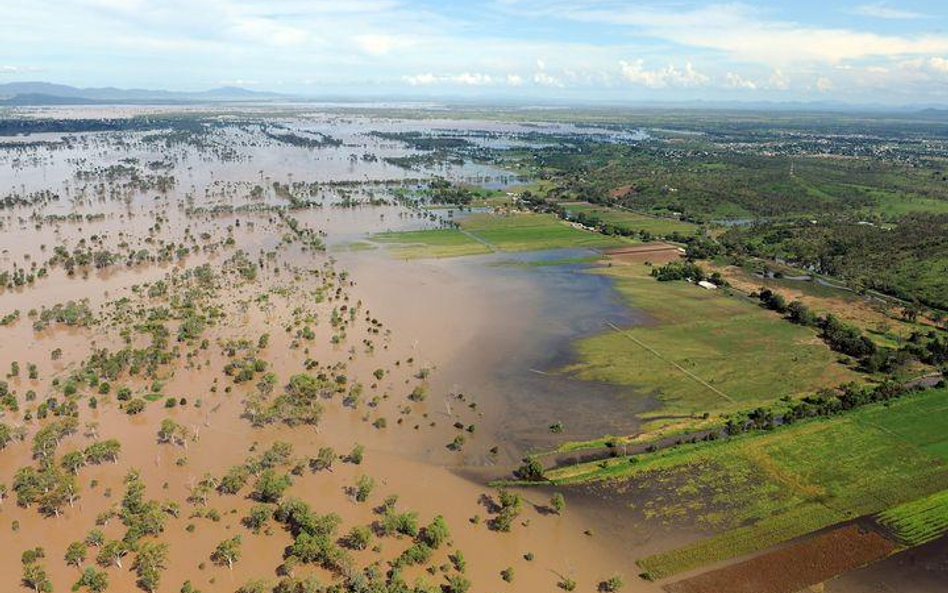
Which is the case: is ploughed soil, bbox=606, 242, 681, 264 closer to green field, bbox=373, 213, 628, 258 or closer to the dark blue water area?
green field, bbox=373, 213, 628, 258

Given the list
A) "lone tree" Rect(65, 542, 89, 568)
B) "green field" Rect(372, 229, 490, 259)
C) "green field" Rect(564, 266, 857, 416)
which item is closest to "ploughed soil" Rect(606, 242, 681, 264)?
"green field" Rect(564, 266, 857, 416)

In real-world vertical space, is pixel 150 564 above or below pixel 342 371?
below

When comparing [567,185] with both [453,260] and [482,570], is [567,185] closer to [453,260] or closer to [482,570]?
[453,260]

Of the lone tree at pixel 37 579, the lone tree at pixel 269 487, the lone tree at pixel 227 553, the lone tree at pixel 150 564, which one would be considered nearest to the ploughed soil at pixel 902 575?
the lone tree at pixel 269 487

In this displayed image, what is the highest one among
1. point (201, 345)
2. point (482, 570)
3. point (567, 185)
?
point (567, 185)

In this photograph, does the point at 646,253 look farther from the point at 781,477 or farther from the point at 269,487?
the point at 269,487

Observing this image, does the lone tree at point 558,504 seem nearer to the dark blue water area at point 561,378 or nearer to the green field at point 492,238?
the dark blue water area at point 561,378

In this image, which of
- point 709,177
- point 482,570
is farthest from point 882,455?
point 709,177

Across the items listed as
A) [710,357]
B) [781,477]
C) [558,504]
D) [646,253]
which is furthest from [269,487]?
[646,253]
